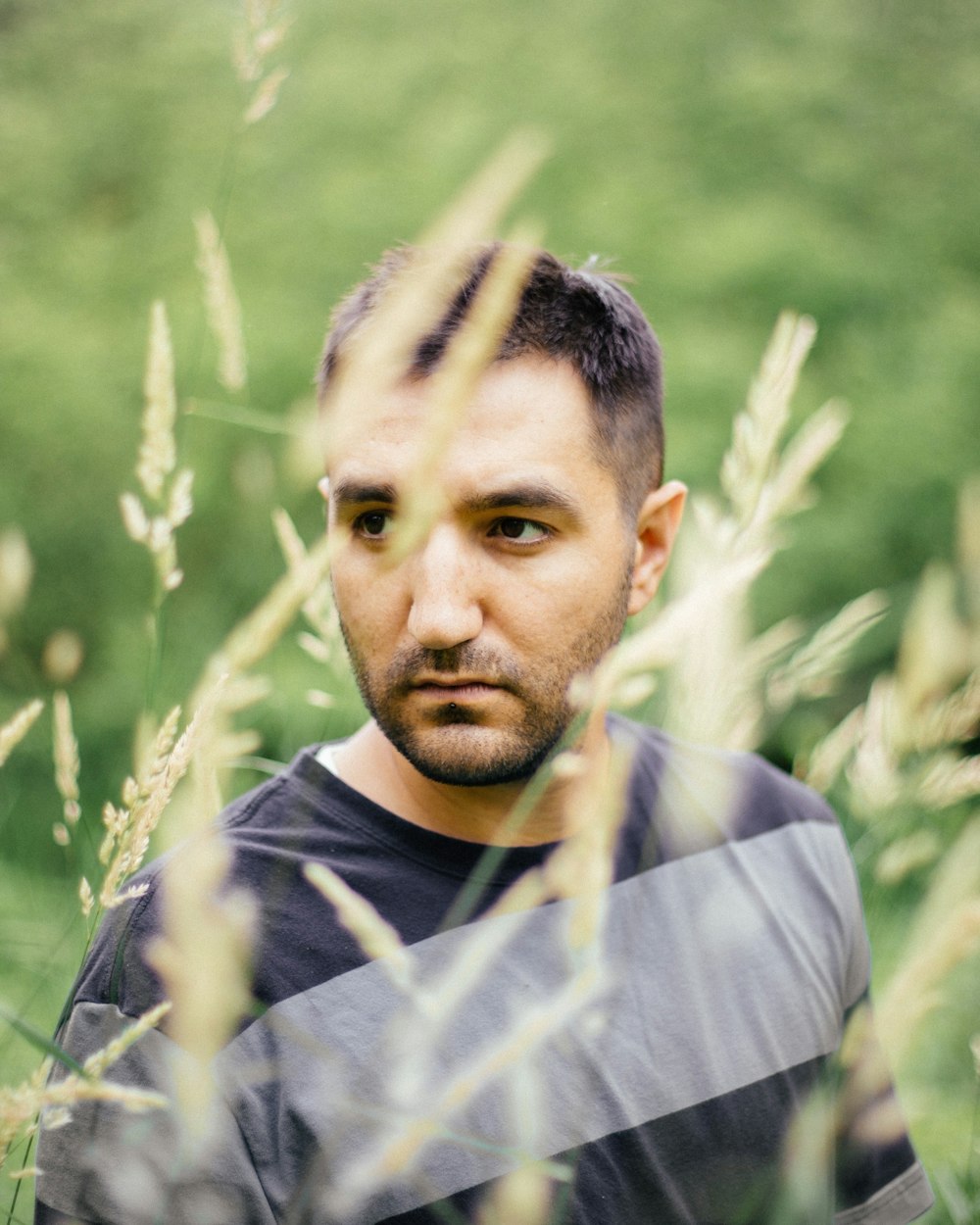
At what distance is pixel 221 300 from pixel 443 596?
23 centimetres

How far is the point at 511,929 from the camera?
2.06 feet

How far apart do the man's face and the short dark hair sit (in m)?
0.04

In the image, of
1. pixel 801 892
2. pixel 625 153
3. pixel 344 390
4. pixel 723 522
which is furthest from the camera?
pixel 625 153

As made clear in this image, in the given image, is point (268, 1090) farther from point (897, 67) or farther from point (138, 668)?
point (897, 67)

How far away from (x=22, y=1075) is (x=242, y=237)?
76.8 inches

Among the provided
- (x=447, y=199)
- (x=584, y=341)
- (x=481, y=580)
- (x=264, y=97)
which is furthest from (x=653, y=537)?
(x=447, y=199)

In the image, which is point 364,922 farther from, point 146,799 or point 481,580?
point 481,580

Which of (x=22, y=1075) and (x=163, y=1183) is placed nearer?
(x=163, y=1183)

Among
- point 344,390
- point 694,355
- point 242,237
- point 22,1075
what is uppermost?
point 344,390

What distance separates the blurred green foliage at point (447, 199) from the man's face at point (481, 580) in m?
1.05

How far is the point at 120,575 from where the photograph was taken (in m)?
2.27

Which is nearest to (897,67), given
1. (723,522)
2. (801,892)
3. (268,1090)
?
(801,892)

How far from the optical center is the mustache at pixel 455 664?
0.75 meters

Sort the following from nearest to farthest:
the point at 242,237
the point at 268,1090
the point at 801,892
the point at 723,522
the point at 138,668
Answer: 1. the point at 723,522
2. the point at 268,1090
3. the point at 801,892
4. the point at 138,668
5. the point at 242,237
